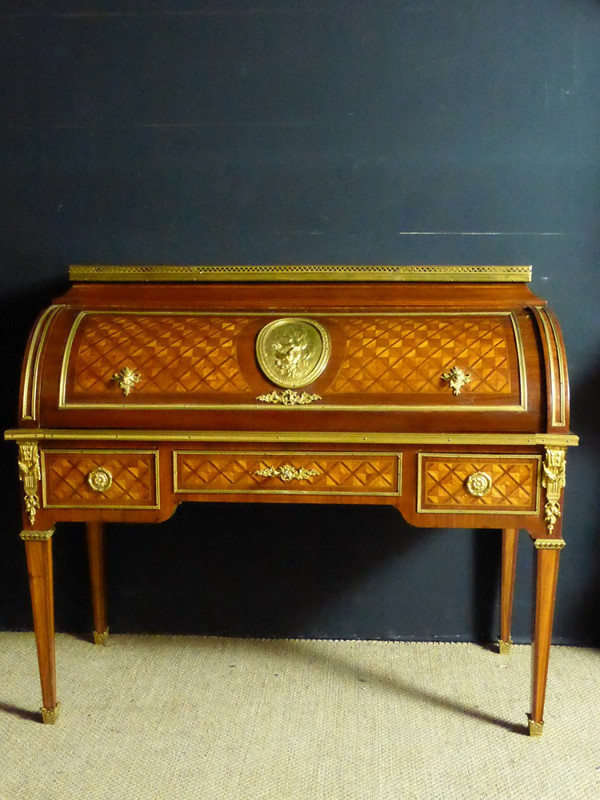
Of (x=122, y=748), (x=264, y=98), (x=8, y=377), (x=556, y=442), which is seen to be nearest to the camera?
(x=556, y=442)

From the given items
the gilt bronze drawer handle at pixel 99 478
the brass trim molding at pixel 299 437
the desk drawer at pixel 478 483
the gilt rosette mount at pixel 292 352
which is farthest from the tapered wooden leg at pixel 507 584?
the gilt bronze drawer handle at pixel 99 478

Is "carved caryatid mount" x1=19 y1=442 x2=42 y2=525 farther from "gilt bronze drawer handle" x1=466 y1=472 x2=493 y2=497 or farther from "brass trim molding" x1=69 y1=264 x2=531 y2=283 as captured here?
"gilt bronze drawer handle" x1=466 y1=472 x2=493 y2=497

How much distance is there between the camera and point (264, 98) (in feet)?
8.95

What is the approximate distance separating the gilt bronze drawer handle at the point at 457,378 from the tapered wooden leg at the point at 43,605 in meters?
1.29

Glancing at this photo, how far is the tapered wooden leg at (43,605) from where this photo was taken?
2346 mm

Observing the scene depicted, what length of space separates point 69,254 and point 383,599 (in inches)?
70.0

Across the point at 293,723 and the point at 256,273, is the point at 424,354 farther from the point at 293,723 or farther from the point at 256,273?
the point at 293,723

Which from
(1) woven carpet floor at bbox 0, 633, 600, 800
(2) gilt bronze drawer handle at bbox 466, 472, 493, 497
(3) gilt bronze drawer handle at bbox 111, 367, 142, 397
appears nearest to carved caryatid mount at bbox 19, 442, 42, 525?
(3) gilt bronze drawer handle at bbox 111, 367, 142, 397

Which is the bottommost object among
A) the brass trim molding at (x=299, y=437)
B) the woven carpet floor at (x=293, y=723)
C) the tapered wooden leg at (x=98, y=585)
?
the woven carpet floor at (x=293, y=723)

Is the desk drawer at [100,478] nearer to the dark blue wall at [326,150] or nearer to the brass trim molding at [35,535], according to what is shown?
the brass trim molding at [35,535]

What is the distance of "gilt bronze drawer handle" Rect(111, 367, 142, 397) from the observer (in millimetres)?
2256

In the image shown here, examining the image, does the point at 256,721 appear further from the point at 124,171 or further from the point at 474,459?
the point at 124,171

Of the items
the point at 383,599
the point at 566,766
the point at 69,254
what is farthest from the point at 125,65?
the point at 566,766

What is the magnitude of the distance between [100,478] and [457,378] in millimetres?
1096
